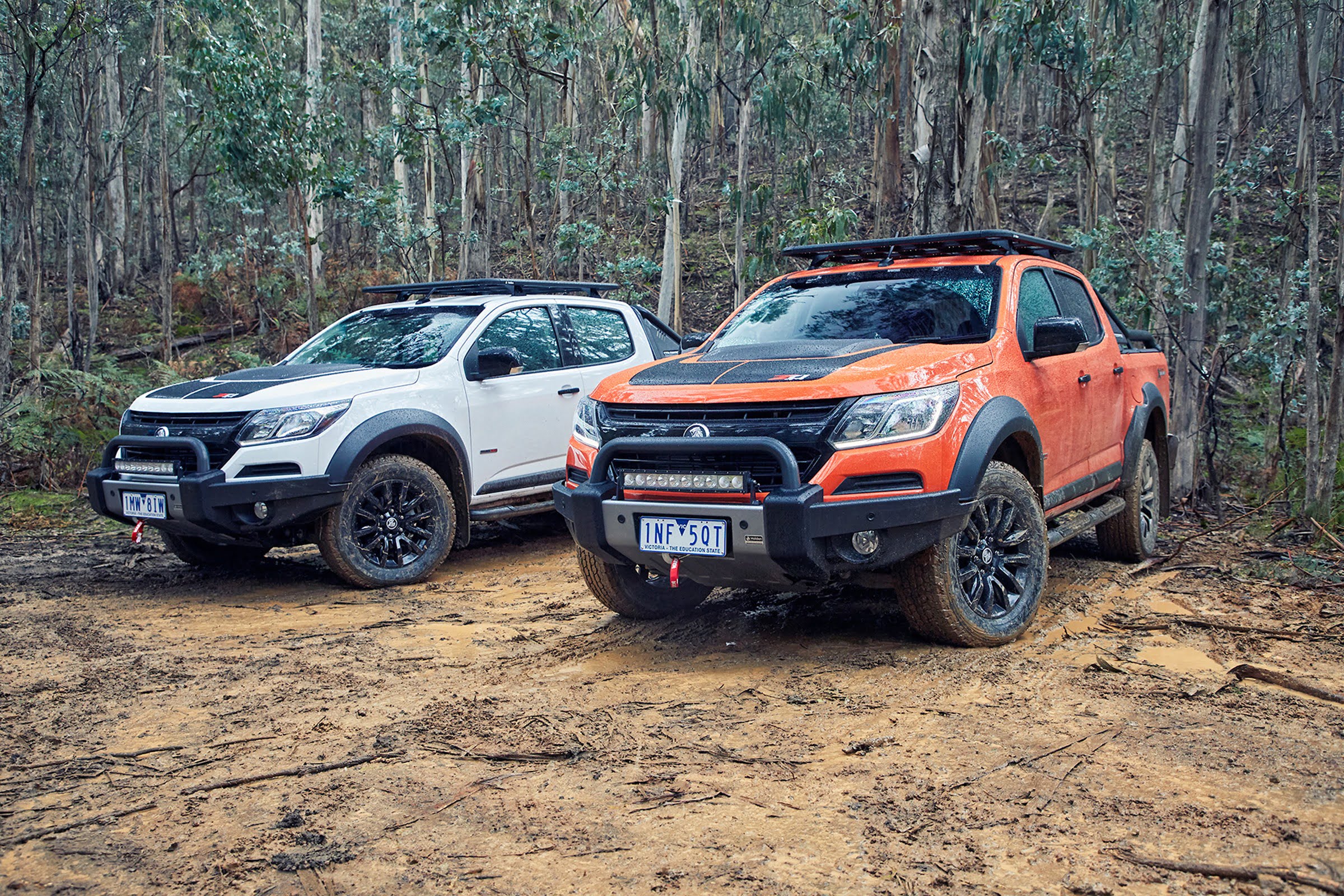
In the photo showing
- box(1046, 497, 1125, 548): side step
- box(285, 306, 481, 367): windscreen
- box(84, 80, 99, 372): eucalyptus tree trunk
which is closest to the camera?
box(1046, 497, 1125, 548): side step

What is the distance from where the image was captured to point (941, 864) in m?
2.75

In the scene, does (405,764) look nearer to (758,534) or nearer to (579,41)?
(758,534)

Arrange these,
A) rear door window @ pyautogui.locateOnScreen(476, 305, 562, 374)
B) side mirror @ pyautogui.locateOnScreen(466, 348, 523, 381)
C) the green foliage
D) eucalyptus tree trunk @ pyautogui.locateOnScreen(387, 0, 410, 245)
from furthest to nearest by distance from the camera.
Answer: eucalyptus tree trunk @ pyautogui.locateOnScreen(387, 0, 410, 245), the green foliage, rear door window @ pyautogui.locateOnScreen(476, 305, 562, 374), side mirror @ pyautogui.locateOnScreen(466, 348, 523, 381)

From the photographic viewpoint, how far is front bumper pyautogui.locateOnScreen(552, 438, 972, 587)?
4.19m

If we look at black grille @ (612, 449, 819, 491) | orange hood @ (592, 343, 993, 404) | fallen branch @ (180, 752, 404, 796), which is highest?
orange hood @ (592, 343, 993, 404)

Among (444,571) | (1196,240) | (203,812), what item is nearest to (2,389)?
(444,571)

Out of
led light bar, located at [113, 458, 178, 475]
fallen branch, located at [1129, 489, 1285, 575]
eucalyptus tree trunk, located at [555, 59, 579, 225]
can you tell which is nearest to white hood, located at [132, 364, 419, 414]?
led light bar, located at [113, 458, 178, 475]

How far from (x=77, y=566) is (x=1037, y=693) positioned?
6.45 meters

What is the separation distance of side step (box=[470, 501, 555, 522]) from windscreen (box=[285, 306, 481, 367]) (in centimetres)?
104

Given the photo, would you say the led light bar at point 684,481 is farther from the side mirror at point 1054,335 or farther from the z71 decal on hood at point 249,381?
the z71 decal on hood at point 249,381

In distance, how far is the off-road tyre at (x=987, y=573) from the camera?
4508 mm

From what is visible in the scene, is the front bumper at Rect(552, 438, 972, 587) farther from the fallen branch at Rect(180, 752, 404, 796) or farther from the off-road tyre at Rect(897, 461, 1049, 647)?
the fallen branch at Rect(180, 752, 404, 796)

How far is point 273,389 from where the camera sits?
631 cm

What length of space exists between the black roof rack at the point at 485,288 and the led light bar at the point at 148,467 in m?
2.25
